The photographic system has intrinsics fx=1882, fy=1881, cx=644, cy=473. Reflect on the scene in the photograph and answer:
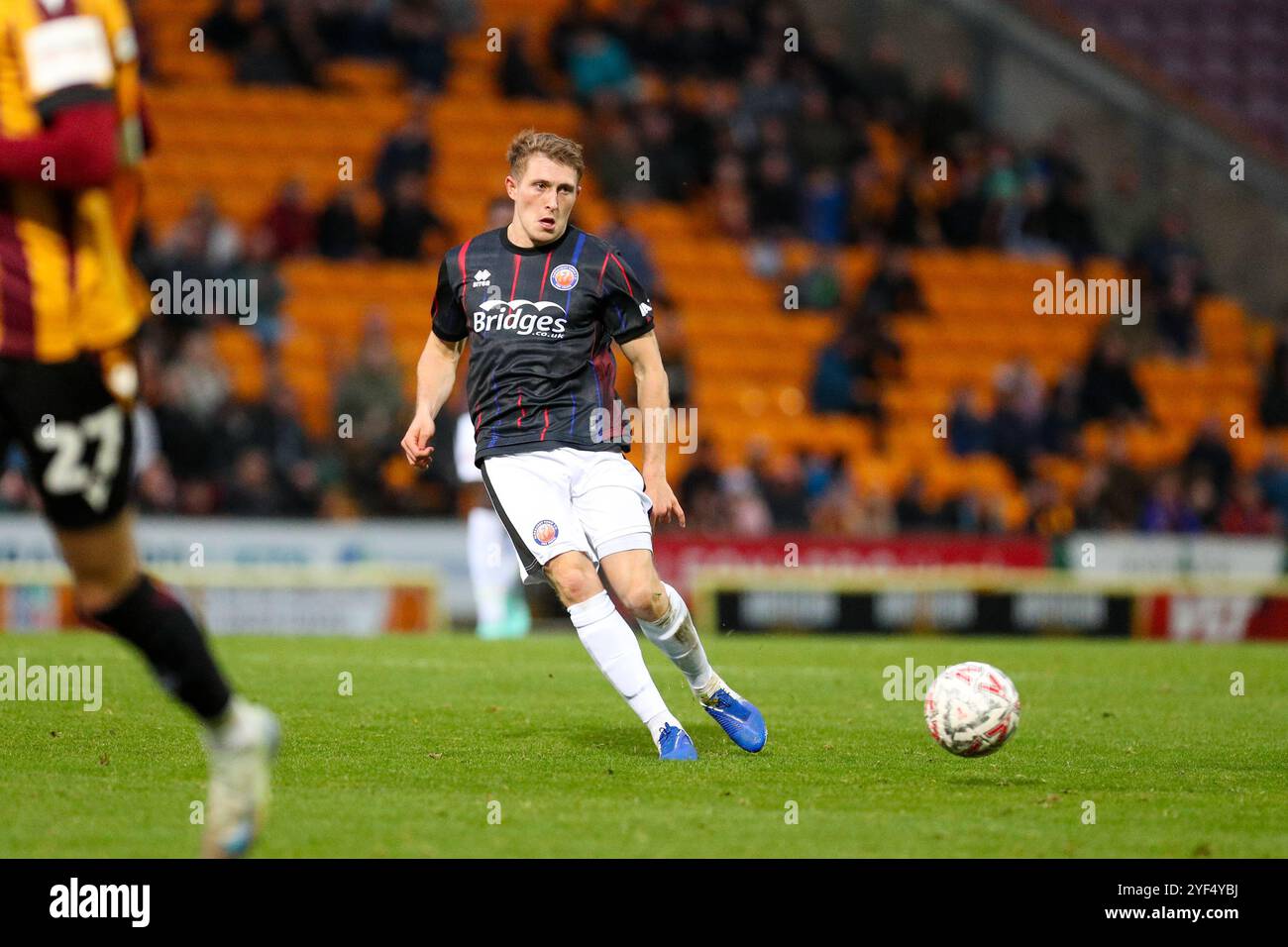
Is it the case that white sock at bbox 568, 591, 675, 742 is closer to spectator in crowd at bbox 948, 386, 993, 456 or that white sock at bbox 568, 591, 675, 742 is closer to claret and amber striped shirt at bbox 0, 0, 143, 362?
claret and amber striped shirt at bbox 0, 0, 143, 362

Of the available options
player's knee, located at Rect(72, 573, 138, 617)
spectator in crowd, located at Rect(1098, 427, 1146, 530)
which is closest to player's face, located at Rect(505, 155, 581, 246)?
player's knee, located at Rect(72, 573, 138, 617)

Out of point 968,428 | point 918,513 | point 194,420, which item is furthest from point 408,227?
point 968,428

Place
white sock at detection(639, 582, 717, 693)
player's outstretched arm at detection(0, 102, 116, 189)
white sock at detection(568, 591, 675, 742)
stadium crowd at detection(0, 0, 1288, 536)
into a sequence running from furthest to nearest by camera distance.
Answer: stadium crowd at detection(0, 0, 1288, 536) → white sock at detection(639, 582, 717, 693) → white sock at detection(568, 591, 675, 742) → player's outstretched arm at detection(0, 102, 116, 189)

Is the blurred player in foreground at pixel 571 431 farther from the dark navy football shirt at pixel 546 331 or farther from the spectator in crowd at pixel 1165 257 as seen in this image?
the spectator in crowd at pixel 1165 257

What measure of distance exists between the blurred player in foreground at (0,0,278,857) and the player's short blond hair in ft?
9.05

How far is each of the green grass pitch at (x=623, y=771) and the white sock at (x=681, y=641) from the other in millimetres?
367

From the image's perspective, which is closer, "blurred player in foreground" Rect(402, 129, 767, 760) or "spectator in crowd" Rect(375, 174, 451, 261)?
"blurred player in foreground" Rect(402, 129, 767, 760)

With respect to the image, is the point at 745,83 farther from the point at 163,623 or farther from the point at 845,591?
the point at 163,623

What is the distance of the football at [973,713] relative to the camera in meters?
7.89

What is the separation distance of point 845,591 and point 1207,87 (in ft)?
50.0

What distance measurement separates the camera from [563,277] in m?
8.25

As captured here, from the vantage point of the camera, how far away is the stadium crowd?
19.1 metres

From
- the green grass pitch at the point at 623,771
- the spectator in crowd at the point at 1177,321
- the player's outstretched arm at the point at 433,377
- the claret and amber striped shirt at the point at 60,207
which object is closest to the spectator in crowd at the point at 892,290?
the spectator in crowd at the point at 1177,321

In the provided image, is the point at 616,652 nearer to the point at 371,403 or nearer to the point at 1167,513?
the point at 371,403
